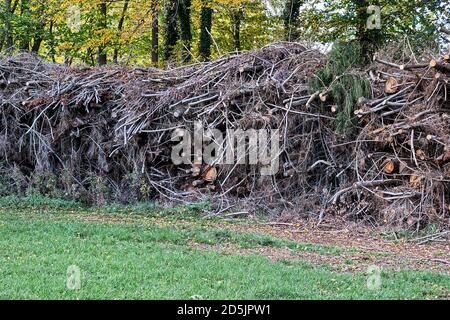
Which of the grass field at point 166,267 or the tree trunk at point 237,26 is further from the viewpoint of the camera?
the tree trunk at point 237,26

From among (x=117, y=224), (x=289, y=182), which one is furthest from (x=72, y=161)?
(x=289, y=182)

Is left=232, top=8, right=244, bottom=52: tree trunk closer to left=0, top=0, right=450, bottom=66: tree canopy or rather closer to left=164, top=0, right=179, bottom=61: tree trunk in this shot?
left=0, top=0, right=450, bottom=66: tree canopy

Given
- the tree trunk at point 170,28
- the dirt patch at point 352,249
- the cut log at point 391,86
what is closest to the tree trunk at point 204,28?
the tree trunk at point 170,28

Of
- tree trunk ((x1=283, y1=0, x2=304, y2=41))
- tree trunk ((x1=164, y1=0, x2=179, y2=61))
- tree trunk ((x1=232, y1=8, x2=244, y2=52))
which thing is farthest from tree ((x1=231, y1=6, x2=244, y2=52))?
tree trunk ((x1=164, y1=0, x2=179, y2=61))

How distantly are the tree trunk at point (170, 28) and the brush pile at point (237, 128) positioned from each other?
15.1ft

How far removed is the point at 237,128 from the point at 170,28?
794cm

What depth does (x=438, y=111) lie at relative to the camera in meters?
9.61

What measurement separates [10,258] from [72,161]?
6.85 meters

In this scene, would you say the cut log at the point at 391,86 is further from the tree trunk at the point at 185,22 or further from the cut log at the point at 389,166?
the tree trunk at the point at 185,22

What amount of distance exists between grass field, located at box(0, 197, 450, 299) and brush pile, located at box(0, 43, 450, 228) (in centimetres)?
245

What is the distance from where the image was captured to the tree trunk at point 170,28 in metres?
17.5

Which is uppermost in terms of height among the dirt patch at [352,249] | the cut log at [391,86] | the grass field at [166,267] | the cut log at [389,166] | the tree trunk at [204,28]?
the tree trunk at [204,28]
